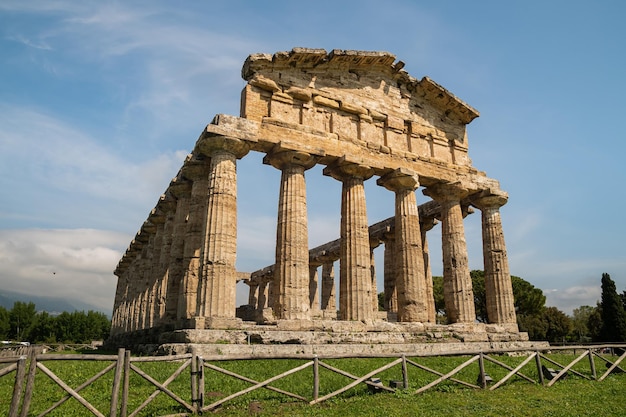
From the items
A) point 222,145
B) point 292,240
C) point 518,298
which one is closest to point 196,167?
point 222,145

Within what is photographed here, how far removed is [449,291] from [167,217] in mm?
16484

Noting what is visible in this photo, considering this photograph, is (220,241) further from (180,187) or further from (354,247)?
(180,187)

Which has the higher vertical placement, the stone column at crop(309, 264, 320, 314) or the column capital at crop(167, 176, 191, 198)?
the column capital at crop(167, 176, 191, 198)

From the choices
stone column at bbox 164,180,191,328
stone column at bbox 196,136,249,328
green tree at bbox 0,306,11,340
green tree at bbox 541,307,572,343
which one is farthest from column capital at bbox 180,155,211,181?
green tree at bbox 0,306,11,340

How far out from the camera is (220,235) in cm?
1800

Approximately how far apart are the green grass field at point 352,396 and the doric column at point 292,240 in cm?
442

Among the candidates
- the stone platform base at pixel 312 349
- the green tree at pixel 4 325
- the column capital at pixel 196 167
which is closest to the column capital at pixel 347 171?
the column capital at pixel 196 167

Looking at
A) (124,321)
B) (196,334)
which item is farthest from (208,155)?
(124,321)

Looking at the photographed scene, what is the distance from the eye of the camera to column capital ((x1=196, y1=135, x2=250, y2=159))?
61.4 ft

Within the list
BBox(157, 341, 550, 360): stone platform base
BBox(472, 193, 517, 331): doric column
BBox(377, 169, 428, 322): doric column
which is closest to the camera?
BBox(157, 341, 550, 360): stone platform base

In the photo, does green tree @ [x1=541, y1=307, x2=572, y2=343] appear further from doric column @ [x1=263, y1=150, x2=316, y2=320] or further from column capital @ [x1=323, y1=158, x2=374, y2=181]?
doric column @ [x1=263, y1=150, x2=316, y2=320]

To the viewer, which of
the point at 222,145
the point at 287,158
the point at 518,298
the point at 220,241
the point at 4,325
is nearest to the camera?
the point at 220,241

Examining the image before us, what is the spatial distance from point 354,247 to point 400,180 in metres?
4.52

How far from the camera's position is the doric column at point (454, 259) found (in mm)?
22703
